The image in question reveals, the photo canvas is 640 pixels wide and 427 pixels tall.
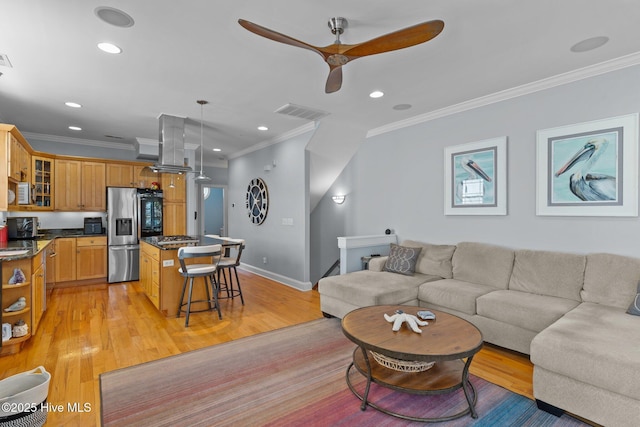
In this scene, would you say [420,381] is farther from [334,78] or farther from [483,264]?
[334,78]

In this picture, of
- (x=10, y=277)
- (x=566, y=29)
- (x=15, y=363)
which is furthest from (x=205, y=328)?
(x=566, y=29)

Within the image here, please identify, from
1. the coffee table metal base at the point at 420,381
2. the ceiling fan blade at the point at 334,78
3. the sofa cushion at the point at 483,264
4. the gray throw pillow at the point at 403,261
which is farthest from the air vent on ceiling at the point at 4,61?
the sofa cushion at the point at 483,264

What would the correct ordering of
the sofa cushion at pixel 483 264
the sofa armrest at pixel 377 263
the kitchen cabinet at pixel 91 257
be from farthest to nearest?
the kitchen cabinet at pixel 91 257, the sofa armrest at pixel 377 263, the sofa cushion at pixel 483 264

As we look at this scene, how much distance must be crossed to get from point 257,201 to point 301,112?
106 inches

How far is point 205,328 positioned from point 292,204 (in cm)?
261

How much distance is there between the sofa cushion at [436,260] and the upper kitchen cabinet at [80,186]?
5.74 m

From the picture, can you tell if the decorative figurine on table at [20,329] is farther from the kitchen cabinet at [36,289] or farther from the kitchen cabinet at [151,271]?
the kitchen cabinet at [151,271]

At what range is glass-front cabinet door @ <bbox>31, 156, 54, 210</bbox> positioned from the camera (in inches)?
208

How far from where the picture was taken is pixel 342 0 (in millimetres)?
2111

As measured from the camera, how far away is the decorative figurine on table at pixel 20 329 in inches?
118

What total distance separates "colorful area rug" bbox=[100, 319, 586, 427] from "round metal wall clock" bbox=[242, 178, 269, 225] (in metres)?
3.69

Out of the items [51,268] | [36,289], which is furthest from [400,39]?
[51,268]

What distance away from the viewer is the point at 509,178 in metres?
3.73

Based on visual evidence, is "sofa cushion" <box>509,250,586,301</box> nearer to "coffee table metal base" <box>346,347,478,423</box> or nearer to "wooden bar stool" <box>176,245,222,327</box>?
"coffee table metal base" <box>346,347,478,423</box>
